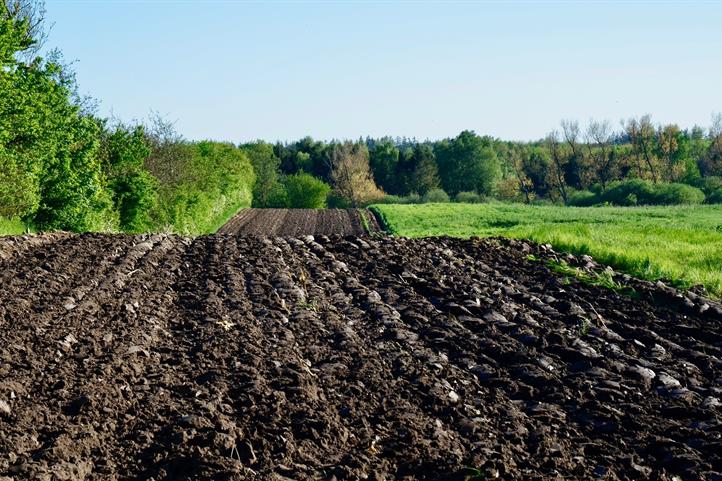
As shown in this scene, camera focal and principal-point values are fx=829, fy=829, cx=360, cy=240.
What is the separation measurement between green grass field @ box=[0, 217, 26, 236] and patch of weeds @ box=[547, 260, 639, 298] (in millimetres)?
14454

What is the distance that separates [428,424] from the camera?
22.0 ft

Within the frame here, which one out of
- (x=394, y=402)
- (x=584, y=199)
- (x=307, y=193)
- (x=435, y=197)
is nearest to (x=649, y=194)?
(x=584, y=199)

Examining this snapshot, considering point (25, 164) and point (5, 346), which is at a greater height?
point (25, 164)

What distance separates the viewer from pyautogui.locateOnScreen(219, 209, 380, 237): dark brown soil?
139 ft

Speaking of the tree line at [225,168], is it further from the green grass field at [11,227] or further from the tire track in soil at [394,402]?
the tire track in soil at [394,402]

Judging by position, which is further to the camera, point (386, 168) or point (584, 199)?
point (386, 168)

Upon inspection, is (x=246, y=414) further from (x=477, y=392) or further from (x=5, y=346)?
(x=5, y=346)

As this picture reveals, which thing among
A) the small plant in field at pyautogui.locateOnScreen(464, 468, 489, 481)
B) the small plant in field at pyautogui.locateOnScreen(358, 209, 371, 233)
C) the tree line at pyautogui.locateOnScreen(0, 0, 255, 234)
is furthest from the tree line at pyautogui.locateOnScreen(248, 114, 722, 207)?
the small plant in field at pyautogui.locateOnScreen(464, 468, 489, 481)

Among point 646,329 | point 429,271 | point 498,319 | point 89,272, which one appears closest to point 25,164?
point 89,272

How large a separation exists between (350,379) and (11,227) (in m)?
18.4

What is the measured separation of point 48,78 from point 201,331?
18.6 m

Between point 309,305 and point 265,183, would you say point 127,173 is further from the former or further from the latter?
point 265,183

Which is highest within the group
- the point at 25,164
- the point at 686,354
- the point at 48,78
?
the point at 48,78

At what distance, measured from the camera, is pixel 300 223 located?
4797 cm
